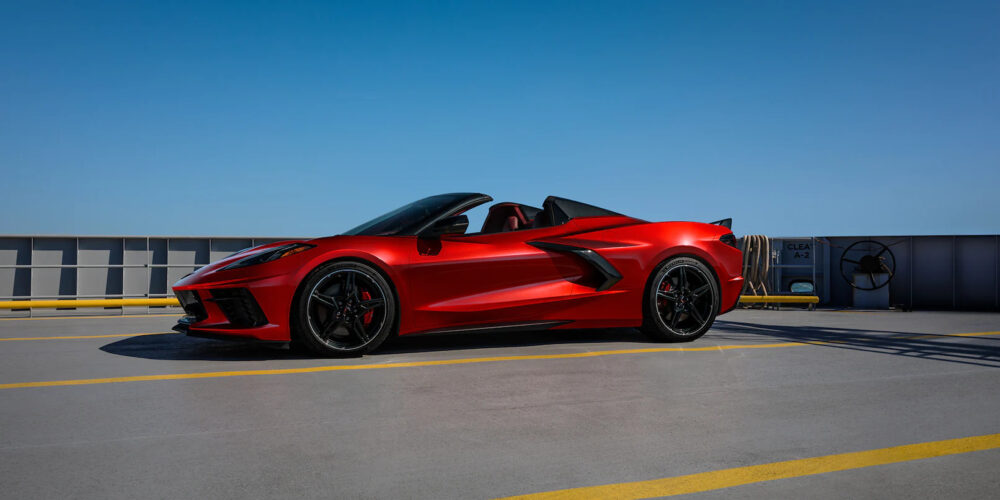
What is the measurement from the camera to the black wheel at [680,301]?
6.03 meters

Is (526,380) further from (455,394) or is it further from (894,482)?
(894,482)

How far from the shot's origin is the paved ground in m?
2.33

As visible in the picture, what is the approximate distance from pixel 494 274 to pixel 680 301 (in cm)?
187

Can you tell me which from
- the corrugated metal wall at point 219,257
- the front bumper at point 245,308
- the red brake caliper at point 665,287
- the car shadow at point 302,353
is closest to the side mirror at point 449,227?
the car shadow at point 302,353

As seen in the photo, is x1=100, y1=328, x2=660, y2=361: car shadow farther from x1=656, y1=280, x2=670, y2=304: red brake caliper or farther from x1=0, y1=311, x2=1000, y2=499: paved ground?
x1=656, y1=280, x2=670, y2=304: red brake caliper

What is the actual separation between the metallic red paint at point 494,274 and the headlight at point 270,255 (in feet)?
0.19

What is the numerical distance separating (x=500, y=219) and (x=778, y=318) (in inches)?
218

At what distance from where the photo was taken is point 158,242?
13.2m

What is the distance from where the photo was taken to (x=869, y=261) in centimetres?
1359

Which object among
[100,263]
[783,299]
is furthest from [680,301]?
[100,263]

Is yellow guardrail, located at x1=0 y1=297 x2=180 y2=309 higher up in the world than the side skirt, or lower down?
lower down

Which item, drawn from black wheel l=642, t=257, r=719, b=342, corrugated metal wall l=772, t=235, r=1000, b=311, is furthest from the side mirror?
corrugated metal wall l=772, t=235, r=1000, b=311

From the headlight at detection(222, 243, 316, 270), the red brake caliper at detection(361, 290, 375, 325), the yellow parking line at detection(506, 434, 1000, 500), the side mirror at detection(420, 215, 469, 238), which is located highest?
the side mirror at detection(420, 215, 469, 238)

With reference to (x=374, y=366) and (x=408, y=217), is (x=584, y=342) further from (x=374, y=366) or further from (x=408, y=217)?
(x=374, y=366)
